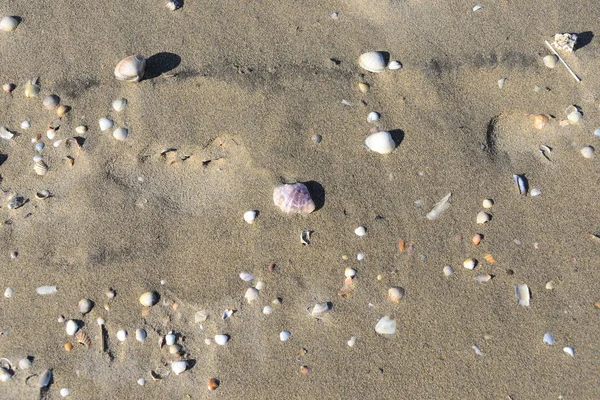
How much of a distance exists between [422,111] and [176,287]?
1.54 m

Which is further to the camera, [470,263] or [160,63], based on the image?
[160,63]

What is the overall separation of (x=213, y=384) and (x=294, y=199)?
938mm

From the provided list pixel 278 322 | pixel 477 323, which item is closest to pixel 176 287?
pixel 278 322

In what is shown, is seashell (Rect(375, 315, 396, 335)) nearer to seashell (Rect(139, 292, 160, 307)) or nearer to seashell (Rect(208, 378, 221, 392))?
seashell (Rect(208, 378, 221, 392))

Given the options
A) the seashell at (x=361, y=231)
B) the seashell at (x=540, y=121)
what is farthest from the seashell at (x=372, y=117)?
the seashell at (x=540, y=121)

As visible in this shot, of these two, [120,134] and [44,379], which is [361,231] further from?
[44,379]

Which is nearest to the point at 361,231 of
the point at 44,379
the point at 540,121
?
the point at 540,121

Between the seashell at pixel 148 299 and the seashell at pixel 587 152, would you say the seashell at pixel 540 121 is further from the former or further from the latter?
the seashell at pixel 148 299

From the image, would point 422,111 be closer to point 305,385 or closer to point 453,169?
point 453,169

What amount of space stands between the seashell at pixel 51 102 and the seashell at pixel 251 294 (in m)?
1.40

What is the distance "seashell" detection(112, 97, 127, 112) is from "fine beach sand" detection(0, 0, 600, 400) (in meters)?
0.03

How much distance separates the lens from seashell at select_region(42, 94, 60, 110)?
286cm

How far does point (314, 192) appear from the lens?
9.09 ft

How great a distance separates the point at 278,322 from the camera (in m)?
2.63
